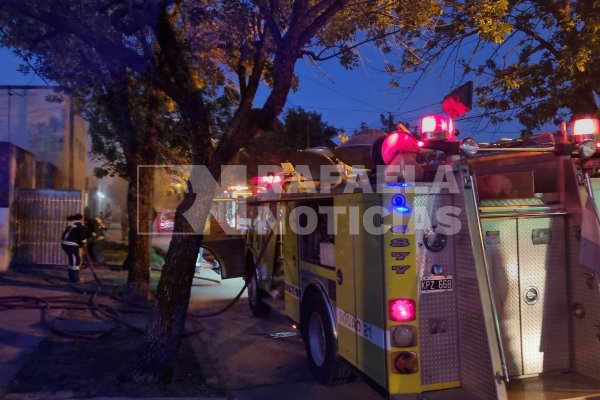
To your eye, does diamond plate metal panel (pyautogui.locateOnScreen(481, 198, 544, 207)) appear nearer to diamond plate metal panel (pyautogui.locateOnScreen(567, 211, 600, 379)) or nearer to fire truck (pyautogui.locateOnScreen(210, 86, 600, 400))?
fire truck (pyautogui.locateOnScreen(210, 86, 600, 400))

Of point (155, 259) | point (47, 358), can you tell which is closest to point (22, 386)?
point (47, 358)

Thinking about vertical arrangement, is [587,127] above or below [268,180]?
above

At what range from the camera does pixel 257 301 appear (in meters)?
9.67

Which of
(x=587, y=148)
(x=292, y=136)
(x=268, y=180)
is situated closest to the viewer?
(x=587, y=148)

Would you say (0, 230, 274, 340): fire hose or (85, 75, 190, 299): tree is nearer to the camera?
(0, 230, 274, 340): fire hose

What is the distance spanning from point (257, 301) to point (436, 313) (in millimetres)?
5516

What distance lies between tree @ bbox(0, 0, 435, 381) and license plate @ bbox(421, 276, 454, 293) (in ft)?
8.65

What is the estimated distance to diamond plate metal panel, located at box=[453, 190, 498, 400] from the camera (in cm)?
414

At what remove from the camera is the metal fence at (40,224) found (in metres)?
15.3

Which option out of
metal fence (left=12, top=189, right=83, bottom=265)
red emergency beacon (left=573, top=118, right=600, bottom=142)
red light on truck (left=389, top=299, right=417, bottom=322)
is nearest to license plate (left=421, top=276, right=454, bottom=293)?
red light on truck (left=389, top=299, right=417, bottom=322)

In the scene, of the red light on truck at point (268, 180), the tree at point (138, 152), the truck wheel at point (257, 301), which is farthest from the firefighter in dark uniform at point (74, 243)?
the red light on truck at point (268, 180)

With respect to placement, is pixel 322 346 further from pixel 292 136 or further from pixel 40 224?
pixel 292 136

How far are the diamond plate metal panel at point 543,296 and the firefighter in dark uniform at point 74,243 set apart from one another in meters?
10.5

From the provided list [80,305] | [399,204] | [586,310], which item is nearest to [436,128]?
[399,204]
